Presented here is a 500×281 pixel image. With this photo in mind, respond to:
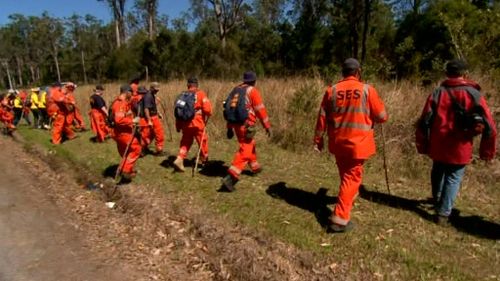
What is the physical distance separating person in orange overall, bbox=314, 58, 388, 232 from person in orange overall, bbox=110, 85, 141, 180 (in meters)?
4.20

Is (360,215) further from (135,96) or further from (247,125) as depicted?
(135,96)

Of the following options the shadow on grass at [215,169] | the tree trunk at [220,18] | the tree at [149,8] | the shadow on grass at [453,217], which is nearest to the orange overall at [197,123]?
→ the shadow on grass at [215,169]

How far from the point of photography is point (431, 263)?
4816 millimetres

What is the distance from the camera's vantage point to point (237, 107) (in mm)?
7273

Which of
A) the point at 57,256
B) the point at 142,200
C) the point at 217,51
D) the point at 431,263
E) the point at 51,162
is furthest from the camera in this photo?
the point at 217,51

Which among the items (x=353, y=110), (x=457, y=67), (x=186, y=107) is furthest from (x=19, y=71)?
(x=457, y=67)

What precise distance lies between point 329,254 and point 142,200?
12.3ft

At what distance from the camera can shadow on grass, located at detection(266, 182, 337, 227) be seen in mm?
6277

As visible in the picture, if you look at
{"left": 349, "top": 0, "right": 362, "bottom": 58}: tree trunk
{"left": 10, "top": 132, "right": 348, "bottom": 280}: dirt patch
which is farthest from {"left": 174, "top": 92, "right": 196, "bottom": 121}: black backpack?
{"left": 349, "top": 0, "right": 362, "bottom": 58}: tree trunk

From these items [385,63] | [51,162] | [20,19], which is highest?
[20,19]

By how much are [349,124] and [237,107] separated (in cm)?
239

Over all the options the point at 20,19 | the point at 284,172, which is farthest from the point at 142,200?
the point at 20,19

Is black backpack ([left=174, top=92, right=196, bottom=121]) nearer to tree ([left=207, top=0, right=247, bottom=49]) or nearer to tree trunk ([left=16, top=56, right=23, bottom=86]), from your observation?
tree ([left=207, top=0, right=247, bottom=49])

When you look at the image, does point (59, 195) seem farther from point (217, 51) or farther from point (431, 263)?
point (217, 51)
